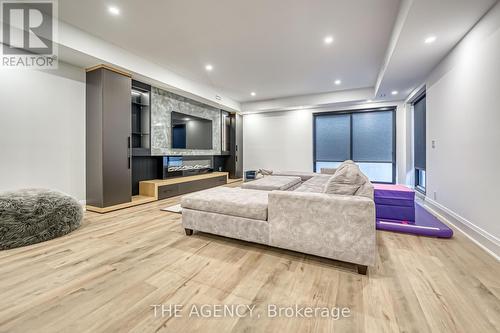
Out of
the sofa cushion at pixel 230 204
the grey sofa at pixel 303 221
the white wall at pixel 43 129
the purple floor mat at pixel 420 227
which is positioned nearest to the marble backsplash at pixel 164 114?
the white wall at pixel 43 129

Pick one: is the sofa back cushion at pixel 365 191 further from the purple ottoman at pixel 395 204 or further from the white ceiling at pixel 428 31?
the white ceiling at pixel 428 31

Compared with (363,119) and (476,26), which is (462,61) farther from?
(363,119)

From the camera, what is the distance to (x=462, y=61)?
2652 mm

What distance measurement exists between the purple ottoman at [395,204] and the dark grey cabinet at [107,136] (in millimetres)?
4322

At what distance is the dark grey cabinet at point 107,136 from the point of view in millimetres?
3494

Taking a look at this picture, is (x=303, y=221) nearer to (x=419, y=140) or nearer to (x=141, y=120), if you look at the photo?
(x=141, y=120)

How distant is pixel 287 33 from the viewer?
10.3ft

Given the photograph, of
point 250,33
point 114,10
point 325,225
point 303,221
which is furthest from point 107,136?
point 325,225

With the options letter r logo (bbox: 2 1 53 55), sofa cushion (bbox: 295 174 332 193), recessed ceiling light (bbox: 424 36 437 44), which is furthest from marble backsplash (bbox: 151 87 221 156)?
recessed ceiling light (bbox: 424 36 437 44)

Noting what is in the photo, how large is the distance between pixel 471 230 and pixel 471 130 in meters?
1.21

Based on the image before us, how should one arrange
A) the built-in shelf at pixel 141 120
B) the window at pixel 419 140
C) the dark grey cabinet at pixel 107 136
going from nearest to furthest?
1. the dark grey cabinet at pixel 107 136
2. the window at pixel 419 140
3. the built-in shelf at pixel 141 120

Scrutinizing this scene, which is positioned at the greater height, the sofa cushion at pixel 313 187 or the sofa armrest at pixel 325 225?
the sofa cushion at pixel 313 187

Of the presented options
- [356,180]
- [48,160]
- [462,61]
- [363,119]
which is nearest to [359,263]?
[356,180]

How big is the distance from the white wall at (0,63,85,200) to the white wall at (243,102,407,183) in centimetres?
509
